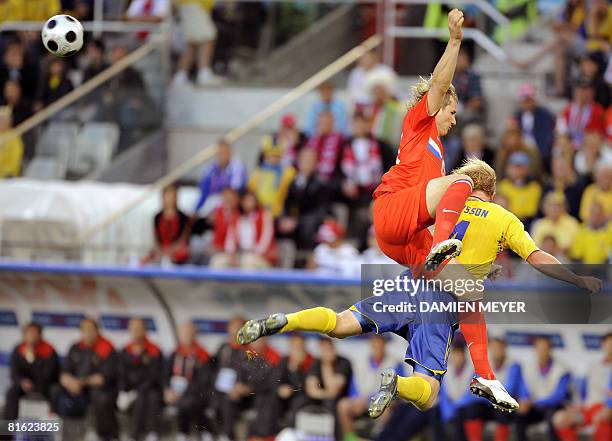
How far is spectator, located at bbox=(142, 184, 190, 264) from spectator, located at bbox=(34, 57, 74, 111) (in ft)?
9.01

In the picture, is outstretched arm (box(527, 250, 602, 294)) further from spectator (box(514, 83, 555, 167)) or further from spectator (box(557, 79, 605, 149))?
spectator (box(557, 79, 605, 149))

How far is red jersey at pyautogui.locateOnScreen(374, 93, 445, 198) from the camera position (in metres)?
10.4

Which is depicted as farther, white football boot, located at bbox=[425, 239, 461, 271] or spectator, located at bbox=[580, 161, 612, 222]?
spectator, located at bbox=[580, 161, 612, 222]

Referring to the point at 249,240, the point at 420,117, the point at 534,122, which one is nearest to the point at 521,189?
the point at 534,122

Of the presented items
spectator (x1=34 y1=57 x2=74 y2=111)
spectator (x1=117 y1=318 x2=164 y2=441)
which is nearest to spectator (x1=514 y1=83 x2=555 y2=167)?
spectator (x1=117 y1=318 x2=164 y2=441)

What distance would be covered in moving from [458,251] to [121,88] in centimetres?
968

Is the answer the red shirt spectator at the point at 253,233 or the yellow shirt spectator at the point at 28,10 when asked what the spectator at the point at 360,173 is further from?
the yellow shirt spectator at the point at 28,10

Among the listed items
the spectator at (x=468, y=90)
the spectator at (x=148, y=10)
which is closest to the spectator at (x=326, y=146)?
the spectator at (x=468, y=90)

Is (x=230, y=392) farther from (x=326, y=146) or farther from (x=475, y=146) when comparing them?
(x=475, y=146)

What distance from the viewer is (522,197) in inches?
642

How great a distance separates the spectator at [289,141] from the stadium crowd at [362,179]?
12mm

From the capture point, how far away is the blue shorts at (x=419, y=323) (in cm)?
1032

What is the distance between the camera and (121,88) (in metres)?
18.4

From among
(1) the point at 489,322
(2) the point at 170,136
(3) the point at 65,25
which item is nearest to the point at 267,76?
(2) the point at 170,136
